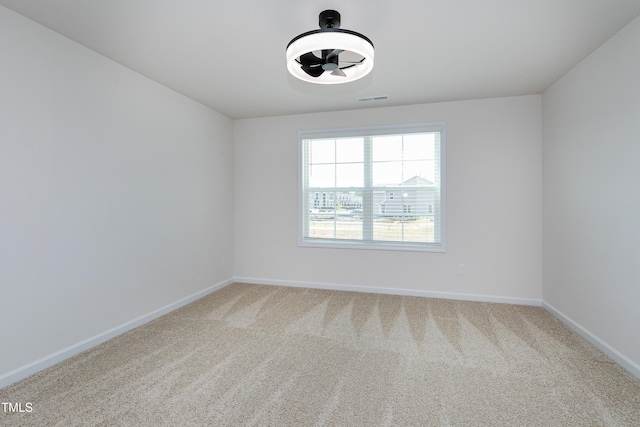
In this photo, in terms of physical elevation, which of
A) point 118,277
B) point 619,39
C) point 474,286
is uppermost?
point 619,39

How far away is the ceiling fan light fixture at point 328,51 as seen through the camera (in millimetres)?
1800

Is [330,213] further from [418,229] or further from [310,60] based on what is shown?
[310,60]

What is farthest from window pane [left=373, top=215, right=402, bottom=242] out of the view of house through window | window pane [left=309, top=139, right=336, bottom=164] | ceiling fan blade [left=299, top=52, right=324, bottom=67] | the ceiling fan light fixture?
ceiling fan blade [left=299, top=52, right=324, bottom=67]

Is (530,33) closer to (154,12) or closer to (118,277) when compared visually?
(154,12)

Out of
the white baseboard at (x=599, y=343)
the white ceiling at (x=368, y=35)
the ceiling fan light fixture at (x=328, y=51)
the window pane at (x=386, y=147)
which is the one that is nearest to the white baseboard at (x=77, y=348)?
the white ceiling at (x=368, y=35)

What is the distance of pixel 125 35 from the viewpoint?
236 cm

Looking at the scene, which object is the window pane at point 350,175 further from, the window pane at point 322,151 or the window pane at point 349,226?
the window pane at point 349,226

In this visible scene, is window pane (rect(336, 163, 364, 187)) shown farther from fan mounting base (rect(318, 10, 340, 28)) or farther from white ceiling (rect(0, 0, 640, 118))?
fan mounting base (rect(318, 10, 340, 28))

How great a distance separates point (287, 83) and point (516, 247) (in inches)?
133

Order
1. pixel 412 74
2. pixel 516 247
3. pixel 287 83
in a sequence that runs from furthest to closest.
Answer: pixel 516 247 → pixel 287 83 → pixel 412 74

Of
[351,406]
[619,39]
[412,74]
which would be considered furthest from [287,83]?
[351,406]

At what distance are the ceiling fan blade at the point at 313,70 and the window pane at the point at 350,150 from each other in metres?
2.10

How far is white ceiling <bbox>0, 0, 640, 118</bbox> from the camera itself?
202 centimetres

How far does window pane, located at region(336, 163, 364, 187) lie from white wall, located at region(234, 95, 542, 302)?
0.59 metres
